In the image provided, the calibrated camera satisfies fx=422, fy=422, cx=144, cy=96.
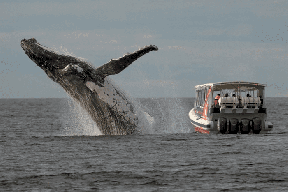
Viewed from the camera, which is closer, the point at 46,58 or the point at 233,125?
the point at 46,58

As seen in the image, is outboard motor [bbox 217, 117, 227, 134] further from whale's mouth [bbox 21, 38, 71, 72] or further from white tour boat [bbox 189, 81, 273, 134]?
whale's mouth [bbox 21, 38, 71, 72]

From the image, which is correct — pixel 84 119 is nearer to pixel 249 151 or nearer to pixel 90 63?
pixel 90 63

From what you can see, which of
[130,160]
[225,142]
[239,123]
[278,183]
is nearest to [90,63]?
[130,160]

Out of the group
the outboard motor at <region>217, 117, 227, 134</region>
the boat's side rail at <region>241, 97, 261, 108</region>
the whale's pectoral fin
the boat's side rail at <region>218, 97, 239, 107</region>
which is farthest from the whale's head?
the boat's side rail at <region>241, 97, 261, 108</region>

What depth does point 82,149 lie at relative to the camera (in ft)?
57.0

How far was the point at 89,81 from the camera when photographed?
18.2m

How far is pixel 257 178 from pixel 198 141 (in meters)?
7.96

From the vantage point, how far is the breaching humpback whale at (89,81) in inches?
704

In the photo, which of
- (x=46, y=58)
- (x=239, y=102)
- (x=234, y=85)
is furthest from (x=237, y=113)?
(x=46, y=58)

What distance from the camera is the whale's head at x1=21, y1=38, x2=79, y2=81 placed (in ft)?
59.9

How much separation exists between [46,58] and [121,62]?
11.0 feet

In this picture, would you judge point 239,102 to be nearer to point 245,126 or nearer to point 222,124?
point 245,126

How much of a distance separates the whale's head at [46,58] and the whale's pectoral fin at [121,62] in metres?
1.41

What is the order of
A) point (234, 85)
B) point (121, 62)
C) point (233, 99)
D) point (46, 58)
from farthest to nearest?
point (234, 85)
point (233, 99)
point (46, 58)
point (121, 62)
